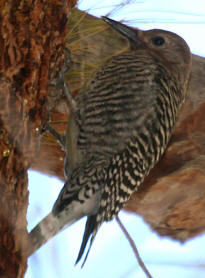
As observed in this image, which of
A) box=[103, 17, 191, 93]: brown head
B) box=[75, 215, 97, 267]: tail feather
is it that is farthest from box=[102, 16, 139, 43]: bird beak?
box=[75, 215, 97, 267]: tail feather

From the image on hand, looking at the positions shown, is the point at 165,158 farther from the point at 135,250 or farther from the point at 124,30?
the point at 135,250

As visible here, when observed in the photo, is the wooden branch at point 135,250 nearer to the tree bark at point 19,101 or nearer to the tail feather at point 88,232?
the tail feather at point 88,232

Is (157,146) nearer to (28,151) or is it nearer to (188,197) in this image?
(188,197)

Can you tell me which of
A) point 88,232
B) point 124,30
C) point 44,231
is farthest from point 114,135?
point 124,30

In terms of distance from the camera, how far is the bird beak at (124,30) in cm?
304

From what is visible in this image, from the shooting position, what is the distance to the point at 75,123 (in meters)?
2.94

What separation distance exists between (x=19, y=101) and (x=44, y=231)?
0.68m

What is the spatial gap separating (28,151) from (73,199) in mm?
630

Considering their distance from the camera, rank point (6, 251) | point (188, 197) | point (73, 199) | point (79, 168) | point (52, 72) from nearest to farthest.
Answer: point (6, 251), point (52, 72), point (73, 199), point (79, 168), point (188, 197)

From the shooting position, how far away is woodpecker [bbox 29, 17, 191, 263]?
256 cm

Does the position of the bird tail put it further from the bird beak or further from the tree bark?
the bird beak

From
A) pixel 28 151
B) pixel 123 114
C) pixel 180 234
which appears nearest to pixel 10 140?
pixel 28 151

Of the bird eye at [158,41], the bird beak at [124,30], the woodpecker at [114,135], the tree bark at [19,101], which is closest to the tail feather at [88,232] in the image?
the woodpecker at [114,135]

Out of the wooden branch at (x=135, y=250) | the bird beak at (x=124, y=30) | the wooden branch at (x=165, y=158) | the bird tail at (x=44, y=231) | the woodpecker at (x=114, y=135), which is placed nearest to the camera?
the wooden branch at (x=135, y=250)
